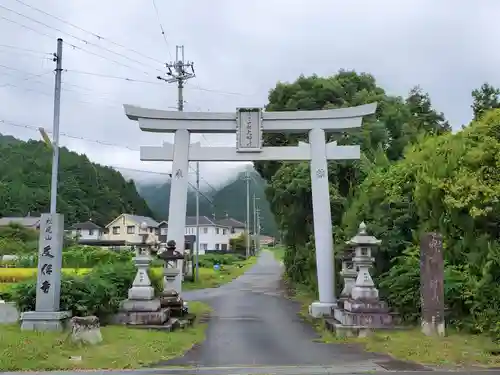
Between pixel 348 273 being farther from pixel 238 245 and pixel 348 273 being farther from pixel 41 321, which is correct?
pixel 238 245

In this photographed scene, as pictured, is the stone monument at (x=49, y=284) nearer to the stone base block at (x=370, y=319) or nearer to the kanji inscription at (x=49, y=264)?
the kanji inscription at (x=49, y=264)

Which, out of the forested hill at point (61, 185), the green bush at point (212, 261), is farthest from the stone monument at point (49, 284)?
the forested hill at point (61, 185)

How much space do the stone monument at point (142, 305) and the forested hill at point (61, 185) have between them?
57050 millimetres

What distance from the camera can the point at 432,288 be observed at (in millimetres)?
11992

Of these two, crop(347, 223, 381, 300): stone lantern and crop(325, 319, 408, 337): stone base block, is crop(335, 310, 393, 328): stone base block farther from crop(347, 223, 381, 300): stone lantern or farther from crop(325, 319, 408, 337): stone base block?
crop(347, 223, 381, 300): stone lantern

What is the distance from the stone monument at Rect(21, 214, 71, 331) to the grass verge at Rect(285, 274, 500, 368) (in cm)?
620

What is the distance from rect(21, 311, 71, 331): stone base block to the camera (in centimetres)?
1162

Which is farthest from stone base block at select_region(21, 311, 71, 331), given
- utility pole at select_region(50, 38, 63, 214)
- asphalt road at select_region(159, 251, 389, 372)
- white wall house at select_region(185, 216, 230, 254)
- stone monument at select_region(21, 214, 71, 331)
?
white wall house at select_region(185, 216, 230, 254)

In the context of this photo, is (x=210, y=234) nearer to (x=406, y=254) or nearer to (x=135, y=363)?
(x=406, y=254)

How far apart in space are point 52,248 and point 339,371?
7.13 metres

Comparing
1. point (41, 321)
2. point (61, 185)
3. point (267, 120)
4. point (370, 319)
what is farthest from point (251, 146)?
point (61, 185)

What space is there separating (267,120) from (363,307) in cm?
715

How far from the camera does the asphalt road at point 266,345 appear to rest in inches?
393

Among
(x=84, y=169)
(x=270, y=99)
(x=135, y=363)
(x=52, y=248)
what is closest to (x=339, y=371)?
(x=135, y=363)
